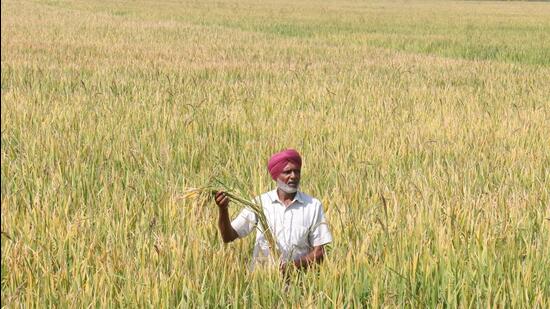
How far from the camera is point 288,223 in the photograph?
2.26 m

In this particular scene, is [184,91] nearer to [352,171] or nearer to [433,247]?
[352,171]

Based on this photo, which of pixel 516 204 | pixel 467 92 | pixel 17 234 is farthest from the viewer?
pixel 467 92

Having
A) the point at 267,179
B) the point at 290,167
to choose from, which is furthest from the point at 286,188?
the point at 267,179

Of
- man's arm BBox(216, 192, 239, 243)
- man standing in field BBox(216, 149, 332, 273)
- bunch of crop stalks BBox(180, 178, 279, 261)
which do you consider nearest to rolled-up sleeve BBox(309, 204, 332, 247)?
man standing in field BBox(216, 149, 332, 273)

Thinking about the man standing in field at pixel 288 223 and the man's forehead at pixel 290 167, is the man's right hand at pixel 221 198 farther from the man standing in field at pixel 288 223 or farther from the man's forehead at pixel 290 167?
the man's forehead at pixel 290 167

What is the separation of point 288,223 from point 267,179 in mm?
1648

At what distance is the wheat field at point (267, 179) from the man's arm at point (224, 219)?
11 centimetres

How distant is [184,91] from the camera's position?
24.9 feet

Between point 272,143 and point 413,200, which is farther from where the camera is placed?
point 272,143

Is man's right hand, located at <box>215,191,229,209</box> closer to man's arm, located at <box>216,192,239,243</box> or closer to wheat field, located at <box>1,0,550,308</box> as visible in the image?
man's arm, located at <box>216,192,239,243</box>

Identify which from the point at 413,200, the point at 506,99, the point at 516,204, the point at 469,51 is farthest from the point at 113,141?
the point at 469,51

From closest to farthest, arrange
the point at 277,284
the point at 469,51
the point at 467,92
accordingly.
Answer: the point at 277,284, the point at 467,92, the point at 469,51

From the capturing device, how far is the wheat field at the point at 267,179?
7.39 feet

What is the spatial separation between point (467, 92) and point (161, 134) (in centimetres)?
441
